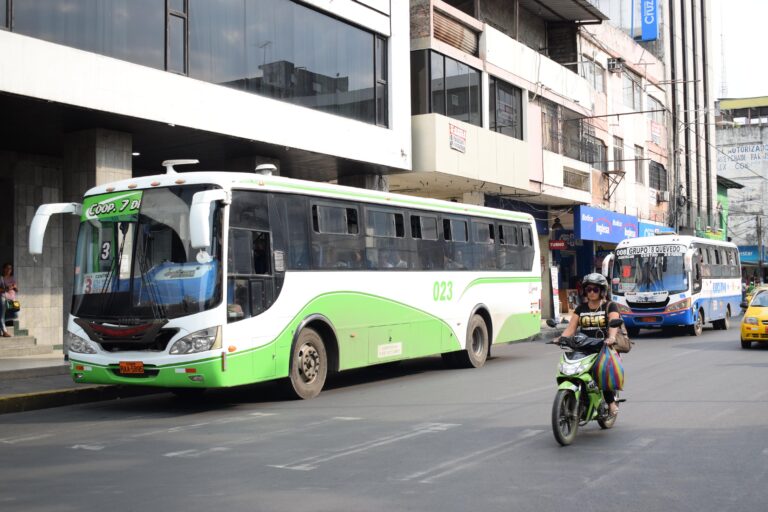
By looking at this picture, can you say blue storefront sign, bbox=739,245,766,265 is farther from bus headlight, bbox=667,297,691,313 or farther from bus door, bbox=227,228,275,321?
bus door, bbox=227,228,275,321

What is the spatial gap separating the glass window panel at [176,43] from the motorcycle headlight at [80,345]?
677 cm

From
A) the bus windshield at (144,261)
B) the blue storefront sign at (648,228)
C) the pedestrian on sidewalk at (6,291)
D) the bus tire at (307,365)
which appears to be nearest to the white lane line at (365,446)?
the bus tire at (307,365)

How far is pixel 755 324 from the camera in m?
19.7

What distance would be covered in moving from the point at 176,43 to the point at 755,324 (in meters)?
14.0

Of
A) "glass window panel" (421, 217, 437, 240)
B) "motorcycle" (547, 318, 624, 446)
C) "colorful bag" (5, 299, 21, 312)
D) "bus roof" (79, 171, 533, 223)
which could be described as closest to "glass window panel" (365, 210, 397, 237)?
"bus roof" (79, 171, 533, 223)

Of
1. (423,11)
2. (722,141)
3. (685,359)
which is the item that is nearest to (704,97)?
(722,141)

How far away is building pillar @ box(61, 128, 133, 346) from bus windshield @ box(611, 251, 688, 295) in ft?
50.5

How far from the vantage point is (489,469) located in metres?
7.26

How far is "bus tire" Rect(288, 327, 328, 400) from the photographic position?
472 inches

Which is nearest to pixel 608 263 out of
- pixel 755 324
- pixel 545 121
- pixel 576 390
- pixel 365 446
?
pixel 755 324

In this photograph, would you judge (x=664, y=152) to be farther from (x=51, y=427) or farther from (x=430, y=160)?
(x=51, y=427)

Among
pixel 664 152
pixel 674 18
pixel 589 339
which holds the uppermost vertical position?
pixel 674 18

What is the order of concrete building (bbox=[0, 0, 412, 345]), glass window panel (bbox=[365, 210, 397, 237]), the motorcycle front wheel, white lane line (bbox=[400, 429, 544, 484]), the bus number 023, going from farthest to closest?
1. the bus number 023
2. concrete building (bbox=[0, 0, 412, 345])
3. glass window panel (bbox=[365, 210, 397, 237])
4. the motorcycle front wheel
5. white lane line (bbox=[400, 429, 544, 484])

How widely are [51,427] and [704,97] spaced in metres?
52.5
